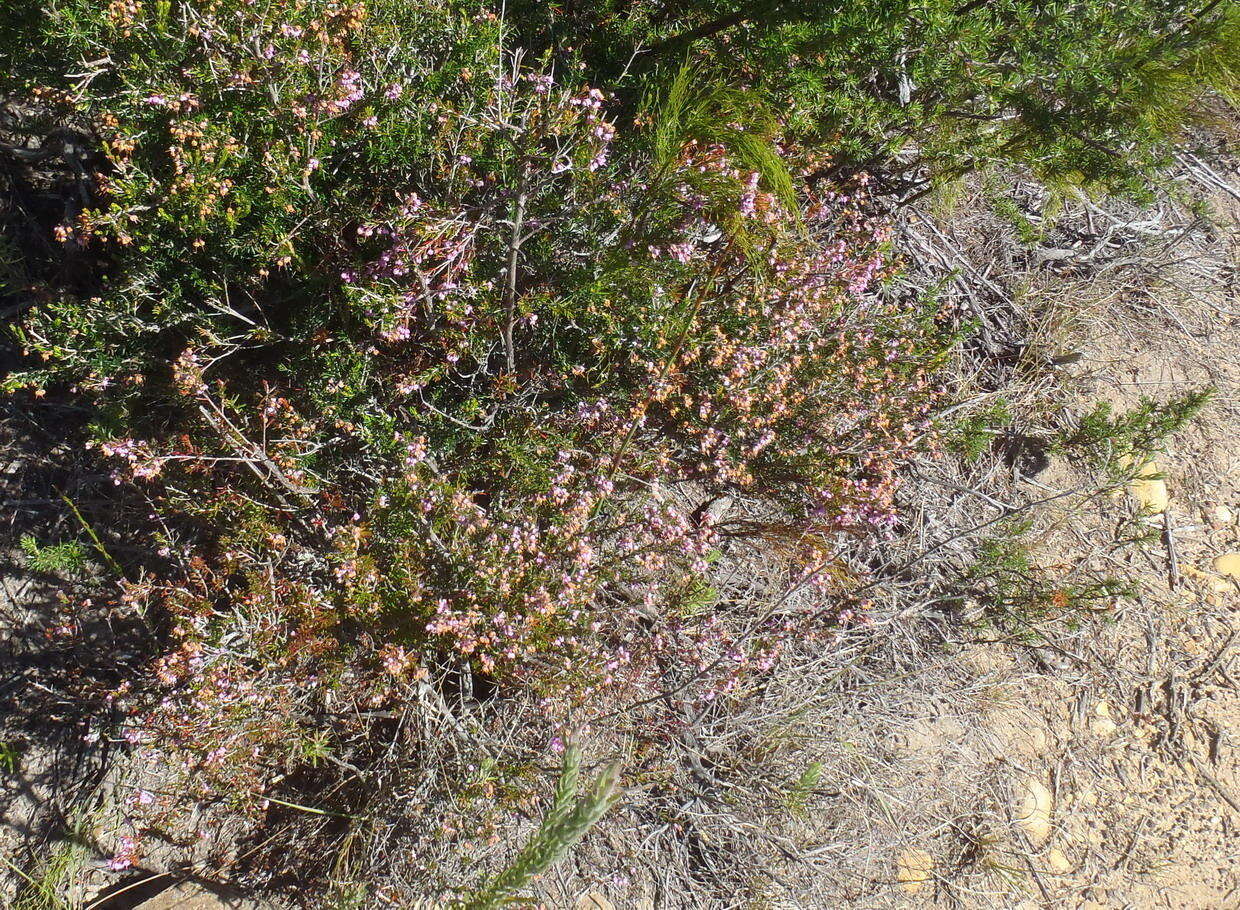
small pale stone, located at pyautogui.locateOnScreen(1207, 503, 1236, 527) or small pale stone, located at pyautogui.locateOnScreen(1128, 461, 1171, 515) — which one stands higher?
small pale stone, located at pyautogui.locateOnScreen(1128, 461, 1171, 515)

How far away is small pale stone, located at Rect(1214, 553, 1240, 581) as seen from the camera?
4.29m

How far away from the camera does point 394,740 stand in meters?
3.05

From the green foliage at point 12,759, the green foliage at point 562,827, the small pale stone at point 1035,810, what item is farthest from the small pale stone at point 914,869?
the green foliage at point 12,759

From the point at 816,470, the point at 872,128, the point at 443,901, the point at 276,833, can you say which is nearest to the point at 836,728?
the point at 816,470

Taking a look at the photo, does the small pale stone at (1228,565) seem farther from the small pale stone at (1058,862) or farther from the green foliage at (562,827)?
the green foliage at (562,827)

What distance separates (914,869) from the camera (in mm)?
3488

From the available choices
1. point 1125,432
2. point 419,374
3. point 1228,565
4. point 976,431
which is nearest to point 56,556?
point 419,374

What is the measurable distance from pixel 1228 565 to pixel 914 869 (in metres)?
2.31

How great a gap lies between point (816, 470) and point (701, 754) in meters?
1.22

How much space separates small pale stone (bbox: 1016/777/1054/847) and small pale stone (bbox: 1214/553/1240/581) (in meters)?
1.54

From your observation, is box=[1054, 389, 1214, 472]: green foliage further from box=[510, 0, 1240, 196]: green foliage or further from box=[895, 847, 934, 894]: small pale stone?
box=[895, 847, 934, 894]: small pale stone

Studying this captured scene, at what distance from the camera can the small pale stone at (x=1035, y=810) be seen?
12.0 ft

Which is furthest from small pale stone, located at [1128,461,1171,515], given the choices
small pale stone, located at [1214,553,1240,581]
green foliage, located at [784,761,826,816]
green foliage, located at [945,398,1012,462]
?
green foliage, located at [784,761,826,816]

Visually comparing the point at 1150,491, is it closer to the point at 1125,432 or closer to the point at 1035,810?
the point at 1125,432
